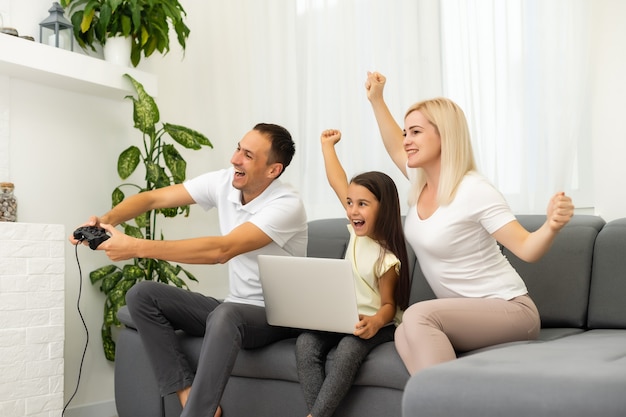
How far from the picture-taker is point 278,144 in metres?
2.73

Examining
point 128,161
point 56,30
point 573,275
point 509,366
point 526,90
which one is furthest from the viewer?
point 128,161

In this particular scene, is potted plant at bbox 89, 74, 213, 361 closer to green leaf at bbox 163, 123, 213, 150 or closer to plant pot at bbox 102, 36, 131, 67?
green leaf at bbox 163, 123, 213, 150

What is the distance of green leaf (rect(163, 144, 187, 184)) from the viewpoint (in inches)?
142

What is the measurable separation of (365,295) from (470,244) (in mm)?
404

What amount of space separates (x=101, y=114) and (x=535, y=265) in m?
2.25

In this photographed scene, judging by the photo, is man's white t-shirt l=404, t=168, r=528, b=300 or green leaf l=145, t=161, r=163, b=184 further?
green leaf l=145, t=161, r=163, b=184

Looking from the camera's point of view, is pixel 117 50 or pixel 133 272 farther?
pixel 117 50

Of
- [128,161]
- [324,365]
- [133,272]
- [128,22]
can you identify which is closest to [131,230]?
[133,272]

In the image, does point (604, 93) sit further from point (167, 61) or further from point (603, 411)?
point (167, 61)

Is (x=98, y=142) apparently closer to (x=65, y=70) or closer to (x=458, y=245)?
(x=65, y=70)

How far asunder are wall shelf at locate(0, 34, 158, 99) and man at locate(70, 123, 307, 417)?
2.81 feet

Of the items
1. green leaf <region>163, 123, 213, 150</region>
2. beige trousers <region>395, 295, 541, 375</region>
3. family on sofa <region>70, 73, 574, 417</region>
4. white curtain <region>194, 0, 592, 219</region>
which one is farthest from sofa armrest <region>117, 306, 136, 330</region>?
white curtain <region>194, 0, 592, 219</region>

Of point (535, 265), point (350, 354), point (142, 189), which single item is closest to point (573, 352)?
point (350, 354)

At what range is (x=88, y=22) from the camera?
3428 mm
